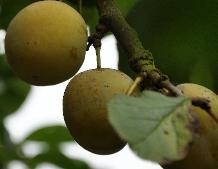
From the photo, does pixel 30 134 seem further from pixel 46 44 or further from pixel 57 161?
pixel 46 44

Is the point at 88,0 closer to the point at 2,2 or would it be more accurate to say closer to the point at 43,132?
the point at 2,2

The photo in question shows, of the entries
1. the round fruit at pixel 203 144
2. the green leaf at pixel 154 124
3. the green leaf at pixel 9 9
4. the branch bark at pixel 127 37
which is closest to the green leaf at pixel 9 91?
the green leaf at pixel 9 9

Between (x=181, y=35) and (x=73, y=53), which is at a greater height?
(x=73, y=53)

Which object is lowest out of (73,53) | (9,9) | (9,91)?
(9,91)

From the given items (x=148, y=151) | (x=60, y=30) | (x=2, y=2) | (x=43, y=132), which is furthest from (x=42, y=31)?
(x=43, y=132)

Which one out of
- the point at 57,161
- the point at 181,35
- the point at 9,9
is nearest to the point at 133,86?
the point at 181,35

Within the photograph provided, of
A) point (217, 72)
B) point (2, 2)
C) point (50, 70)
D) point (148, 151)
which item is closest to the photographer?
point (148, 151)
